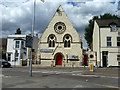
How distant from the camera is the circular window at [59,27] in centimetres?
3238

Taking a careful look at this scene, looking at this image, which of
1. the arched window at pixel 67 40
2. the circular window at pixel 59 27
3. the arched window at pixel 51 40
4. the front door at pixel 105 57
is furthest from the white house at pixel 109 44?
the arched window at pixel 51 40

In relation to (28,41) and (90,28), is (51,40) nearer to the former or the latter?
(90,28)

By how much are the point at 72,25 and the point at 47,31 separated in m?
6.24

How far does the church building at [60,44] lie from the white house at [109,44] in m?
4.58

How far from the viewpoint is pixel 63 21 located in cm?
3262

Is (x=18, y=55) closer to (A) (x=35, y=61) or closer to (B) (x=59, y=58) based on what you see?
(A) (x=35, y=61)

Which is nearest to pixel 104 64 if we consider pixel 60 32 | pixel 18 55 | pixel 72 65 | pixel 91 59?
pixel 91 59

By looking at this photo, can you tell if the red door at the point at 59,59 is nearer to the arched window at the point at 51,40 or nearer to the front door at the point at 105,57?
the arched window at the point at 51,40

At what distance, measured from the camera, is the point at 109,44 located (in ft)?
94.5

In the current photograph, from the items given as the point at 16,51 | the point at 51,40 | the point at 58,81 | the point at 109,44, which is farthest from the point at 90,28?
the point at 58,81

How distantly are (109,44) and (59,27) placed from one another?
40.0 feet

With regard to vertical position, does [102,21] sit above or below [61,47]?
above

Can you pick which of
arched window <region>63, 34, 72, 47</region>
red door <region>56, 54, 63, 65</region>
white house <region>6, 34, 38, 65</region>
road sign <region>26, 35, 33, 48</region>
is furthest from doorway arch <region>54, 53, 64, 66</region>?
road sign <region>26, 35, 33, 48</region>

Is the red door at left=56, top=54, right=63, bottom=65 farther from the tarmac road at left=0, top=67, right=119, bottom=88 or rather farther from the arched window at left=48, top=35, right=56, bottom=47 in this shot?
the tarmac road at left=0, top=67, right=119, bottom=88
